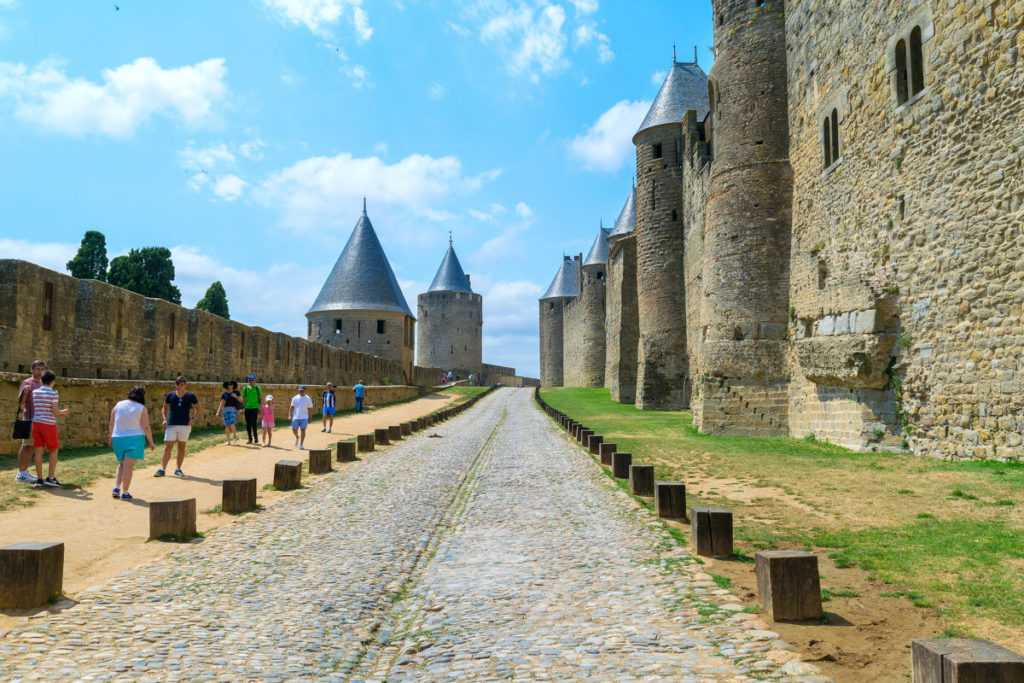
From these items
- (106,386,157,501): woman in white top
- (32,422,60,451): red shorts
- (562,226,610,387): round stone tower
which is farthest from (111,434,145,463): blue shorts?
(562,226,610,387): round stone tower

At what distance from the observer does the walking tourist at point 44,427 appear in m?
8.55

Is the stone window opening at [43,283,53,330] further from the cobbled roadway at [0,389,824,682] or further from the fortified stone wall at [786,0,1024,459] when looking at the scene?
the fortified stone wall at [786,0,1024,459]

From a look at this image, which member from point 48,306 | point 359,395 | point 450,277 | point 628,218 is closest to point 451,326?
point 450,277

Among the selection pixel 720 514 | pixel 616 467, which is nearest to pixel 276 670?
pixel 720 514

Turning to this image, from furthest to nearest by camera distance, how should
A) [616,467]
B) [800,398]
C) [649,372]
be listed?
[649,372] → [800,398] → [616,467]

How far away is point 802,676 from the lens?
3.39m

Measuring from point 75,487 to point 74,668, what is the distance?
6.22 meters

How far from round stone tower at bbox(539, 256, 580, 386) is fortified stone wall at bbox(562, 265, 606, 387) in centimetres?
1078

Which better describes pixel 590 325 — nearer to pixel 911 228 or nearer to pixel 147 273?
pixel 147 273

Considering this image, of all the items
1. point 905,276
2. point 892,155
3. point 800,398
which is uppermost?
point 892,155

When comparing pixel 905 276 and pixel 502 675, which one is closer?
pixel 502 675

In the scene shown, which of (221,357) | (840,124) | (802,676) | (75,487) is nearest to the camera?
(802,676)

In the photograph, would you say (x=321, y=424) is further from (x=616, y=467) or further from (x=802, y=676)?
(x=802, y=676)

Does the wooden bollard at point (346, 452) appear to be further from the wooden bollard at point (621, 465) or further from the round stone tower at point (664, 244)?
the round stone tower at point (664, 244)
